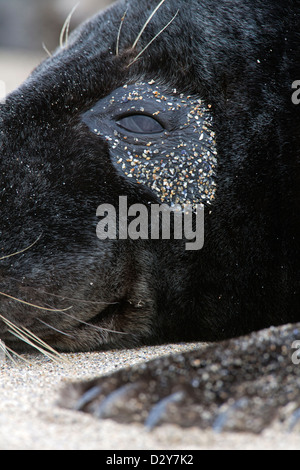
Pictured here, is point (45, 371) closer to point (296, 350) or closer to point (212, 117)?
point (296, 350)

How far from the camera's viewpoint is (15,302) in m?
2.71

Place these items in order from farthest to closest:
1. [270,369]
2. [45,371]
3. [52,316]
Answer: [52,316] < [45,371] < [270,369]

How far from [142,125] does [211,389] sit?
4.20 ft

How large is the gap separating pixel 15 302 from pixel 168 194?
2.56ft

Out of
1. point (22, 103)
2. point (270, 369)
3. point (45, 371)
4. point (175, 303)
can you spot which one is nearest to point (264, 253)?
point (175, 303)

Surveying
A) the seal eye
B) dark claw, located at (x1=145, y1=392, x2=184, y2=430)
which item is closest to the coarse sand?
dark claw, located at (x1=145, y1=392, x2=184, y2=430)

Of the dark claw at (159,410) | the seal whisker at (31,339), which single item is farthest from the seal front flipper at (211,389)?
the seal whisker at (31,339)

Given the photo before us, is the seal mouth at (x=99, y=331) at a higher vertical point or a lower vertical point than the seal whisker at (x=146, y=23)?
lower

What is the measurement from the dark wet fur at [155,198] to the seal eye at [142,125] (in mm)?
92

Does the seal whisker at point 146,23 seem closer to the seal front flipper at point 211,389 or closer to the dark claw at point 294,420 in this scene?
the seal front flipper at point 211,389

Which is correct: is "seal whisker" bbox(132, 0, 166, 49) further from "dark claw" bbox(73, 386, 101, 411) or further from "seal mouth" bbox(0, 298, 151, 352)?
"dark claw" bbox(73, 386, 101, 411)

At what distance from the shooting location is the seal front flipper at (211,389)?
6.15ft

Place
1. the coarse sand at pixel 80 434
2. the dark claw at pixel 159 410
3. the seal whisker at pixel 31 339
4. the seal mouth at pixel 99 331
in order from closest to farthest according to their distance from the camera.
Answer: the coarse sand at pixel 80 434, the dark claw at pixel 159 410, the seal whisker at pixel 31 339, the seal mouth at pixel 99 331
